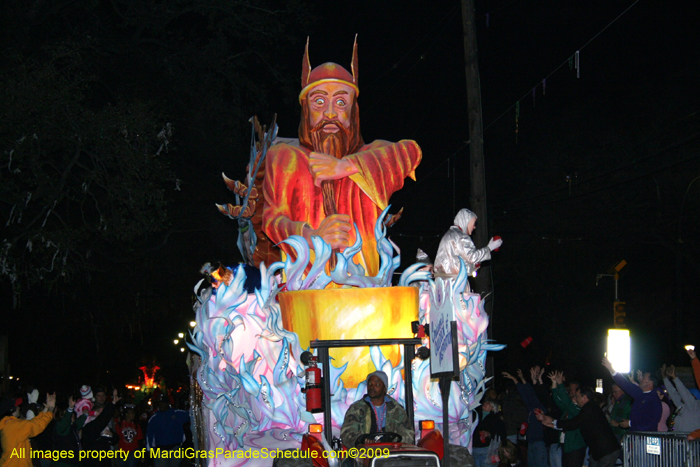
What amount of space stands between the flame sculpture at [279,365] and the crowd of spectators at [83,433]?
2.45 meters

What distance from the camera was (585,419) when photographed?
9.19m

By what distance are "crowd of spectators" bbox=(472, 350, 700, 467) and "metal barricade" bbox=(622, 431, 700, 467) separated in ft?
0.45

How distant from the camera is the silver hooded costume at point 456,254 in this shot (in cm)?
959

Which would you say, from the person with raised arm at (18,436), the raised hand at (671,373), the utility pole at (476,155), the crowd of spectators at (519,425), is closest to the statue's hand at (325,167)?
the crowd of spectators at (519,425)

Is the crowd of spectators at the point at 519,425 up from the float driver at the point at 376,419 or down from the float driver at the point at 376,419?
down

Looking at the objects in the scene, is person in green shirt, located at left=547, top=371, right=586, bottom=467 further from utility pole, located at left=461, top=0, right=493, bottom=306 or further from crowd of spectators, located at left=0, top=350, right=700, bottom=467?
utility pole, located at left=461, top=0, right=493, bottom=306

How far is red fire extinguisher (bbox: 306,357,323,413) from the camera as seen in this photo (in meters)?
7.45

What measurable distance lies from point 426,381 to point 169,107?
1104 centimetres

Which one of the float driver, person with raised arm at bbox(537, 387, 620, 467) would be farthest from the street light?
the float driver

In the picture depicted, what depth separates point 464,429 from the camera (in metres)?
9.12

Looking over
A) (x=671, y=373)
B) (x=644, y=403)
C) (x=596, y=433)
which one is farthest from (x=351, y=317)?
(x=671, y=373)

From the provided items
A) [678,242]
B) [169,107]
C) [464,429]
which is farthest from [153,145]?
[678,242]

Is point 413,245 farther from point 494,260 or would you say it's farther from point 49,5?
point 49,5

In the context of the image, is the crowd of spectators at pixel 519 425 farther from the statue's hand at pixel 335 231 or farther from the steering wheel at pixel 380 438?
the statue's hand at pixel 335 231
